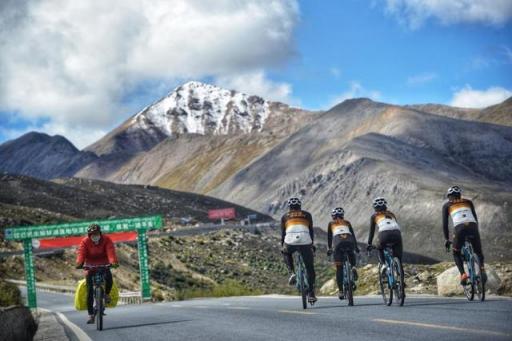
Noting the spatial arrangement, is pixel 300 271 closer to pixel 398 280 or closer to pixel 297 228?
pixel 297 228

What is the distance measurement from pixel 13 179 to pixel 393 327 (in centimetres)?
11784

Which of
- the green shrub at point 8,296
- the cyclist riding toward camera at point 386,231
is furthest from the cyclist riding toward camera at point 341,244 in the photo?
the green shrub at point 8,296

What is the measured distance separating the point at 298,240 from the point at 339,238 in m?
1.00

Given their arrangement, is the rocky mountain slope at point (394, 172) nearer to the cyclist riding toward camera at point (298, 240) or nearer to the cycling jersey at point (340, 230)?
the cycling jersey at point (340, 230)

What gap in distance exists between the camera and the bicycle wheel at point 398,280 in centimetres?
1371

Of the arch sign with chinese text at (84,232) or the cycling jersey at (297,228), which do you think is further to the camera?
the arch sign with chinese text at (84,232)

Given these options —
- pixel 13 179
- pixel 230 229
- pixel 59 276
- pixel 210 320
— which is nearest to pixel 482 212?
pixel 230 229

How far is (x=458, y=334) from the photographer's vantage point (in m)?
8.41

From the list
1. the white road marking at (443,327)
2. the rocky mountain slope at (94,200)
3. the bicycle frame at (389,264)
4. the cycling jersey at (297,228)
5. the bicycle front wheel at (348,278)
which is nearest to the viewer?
the white road marking at (443,327)

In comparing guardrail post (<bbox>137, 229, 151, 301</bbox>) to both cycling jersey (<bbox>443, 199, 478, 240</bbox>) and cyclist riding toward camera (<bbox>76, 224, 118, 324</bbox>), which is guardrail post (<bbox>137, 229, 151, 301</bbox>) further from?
cycling jersey (<bbox>443, 199, 478, 240</bbox>)

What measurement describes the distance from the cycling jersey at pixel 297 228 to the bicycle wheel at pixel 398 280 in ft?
6.59

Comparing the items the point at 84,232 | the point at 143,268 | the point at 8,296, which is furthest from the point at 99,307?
the point at 84,232

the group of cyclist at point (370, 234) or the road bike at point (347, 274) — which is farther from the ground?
the group of cyclist at point (370, 234)

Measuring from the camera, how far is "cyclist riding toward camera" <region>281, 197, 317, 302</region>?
1514 centimetres
